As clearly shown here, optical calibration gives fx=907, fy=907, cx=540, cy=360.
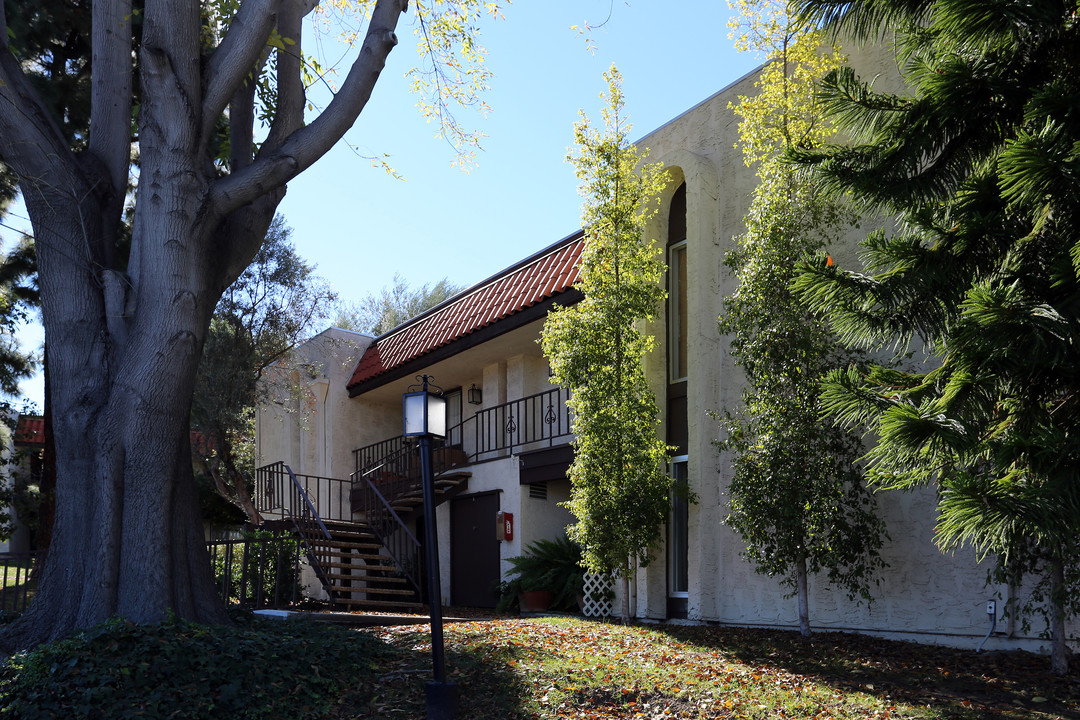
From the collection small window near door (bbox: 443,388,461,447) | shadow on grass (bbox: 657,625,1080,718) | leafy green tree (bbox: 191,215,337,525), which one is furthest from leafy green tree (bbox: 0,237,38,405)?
shadow on grass (bbox: 657,625,1080,718)

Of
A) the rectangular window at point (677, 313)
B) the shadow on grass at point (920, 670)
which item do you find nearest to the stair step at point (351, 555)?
the rectangular window at point (677, 313)

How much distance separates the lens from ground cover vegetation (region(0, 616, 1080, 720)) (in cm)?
635

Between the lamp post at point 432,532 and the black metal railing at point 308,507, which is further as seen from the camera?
the black metal railing at point 308,507

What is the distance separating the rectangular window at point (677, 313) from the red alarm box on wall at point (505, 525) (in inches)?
167

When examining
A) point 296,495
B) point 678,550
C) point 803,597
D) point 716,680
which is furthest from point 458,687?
point 296,495

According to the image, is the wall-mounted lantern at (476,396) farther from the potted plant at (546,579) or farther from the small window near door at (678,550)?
the small window near door at (678,550)

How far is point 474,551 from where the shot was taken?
16859 millimetres

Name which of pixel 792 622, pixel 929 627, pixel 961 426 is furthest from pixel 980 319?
pixel 792 622

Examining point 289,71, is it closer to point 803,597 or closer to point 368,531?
point 803,597

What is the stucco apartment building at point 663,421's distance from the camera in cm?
908

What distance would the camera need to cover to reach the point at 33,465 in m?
29.6

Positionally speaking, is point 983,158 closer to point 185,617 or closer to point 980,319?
point 980,319

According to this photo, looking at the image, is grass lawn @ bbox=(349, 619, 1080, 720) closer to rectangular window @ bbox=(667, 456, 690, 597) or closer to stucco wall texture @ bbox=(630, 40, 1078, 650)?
stucco wall texture @ bbox=(630, 40, 1078, 650)

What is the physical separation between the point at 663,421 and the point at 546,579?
321 cm
